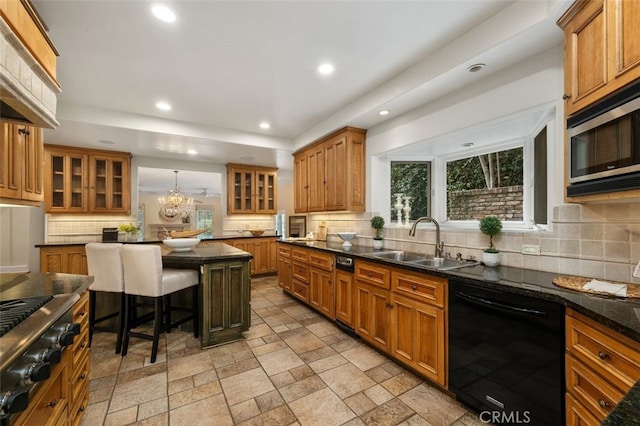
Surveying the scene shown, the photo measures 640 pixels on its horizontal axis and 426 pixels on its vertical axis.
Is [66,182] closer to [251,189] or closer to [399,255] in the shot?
[251,189]

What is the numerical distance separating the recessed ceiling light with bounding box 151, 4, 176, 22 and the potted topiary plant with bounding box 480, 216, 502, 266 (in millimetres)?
2808

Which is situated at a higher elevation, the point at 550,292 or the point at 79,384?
the point at 550,292

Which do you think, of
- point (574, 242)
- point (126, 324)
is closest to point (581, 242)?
point (574, 242)

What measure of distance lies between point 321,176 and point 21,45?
10.5 feet

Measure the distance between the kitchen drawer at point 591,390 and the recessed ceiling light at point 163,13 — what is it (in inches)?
122

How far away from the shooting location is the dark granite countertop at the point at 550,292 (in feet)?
3.43

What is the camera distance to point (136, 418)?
172 cm

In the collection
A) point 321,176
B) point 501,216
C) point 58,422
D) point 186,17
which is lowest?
point 58,422

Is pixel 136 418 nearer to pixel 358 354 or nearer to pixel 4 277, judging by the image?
pixel 4 277

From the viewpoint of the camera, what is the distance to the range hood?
0.96m

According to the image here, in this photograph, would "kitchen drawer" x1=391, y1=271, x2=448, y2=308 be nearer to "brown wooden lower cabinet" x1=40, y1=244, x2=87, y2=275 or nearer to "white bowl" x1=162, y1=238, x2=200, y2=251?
"white bowl" x1=162, y1=238, x2=200, y2=251

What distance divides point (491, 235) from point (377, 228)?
137cm

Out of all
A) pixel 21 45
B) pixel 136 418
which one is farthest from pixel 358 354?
pixel 21 45

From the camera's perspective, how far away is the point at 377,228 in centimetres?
338
